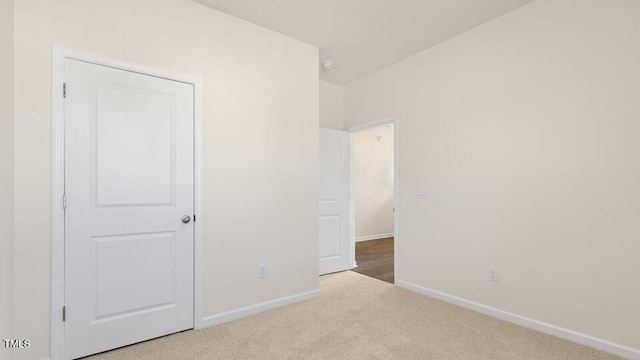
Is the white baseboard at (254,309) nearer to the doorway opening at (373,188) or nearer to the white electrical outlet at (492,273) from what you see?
the white electrical outlet at (492,273)

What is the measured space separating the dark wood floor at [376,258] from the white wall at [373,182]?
0.39 metres

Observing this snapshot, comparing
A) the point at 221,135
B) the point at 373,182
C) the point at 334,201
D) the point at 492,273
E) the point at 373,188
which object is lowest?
the point at 492,273

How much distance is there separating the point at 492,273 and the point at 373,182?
169 inches

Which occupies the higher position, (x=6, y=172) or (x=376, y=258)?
(x=6, y=172)

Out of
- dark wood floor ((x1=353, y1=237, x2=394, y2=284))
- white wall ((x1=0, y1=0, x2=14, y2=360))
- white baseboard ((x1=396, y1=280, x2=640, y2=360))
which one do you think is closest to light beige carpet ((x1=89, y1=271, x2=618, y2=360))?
white baseboard ((x1=396, y1=280, x2=640, y2=360))

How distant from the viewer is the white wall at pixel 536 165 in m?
2.04

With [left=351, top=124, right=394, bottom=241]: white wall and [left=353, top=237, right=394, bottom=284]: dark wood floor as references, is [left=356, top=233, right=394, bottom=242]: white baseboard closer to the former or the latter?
[left=351, top=124, right=394, bottom=241]: white wall

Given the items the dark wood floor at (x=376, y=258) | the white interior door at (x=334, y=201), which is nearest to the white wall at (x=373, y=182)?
the dark wood floor at (x=376, y=258)

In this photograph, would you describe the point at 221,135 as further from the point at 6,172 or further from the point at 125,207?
the point at 6,172

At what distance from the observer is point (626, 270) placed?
6.59 ft

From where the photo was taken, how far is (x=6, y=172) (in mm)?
1617

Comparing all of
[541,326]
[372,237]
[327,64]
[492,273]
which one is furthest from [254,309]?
[372,237]

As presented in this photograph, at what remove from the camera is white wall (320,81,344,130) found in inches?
166

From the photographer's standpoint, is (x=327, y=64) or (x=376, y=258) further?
(x=376, y=258)
